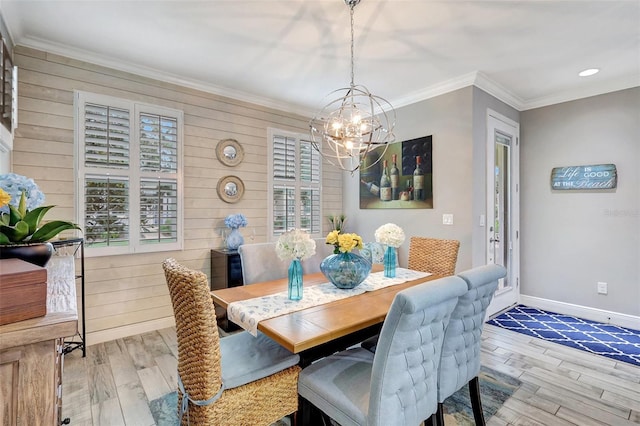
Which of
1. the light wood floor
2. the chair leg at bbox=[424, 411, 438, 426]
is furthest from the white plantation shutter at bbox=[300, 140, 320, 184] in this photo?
the chair leg at bbox=[424, 411, 438, 426]

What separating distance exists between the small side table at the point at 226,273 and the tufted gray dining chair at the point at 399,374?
1.95 meters

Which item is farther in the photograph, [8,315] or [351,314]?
[351,314]

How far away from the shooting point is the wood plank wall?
269 cm

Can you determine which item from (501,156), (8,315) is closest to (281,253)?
(8,315)

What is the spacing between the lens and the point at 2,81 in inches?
77.6

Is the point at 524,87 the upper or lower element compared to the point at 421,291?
upper

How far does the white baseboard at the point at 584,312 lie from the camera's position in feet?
11.1

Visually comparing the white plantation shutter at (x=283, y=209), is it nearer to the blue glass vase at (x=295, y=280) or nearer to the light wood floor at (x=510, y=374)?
the light wood floor at (x=510, y=374)

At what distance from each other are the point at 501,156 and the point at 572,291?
183cm

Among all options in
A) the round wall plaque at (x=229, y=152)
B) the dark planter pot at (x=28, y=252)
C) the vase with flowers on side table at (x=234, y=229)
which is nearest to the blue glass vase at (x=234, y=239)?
the vase with flowers on side table at (x=234, y=229)

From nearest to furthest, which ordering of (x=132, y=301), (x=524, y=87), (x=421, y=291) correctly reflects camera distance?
(x=421, y=291) → (x=132, y=301) → (x=524, y=87)

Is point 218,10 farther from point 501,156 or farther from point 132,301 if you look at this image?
point 501,156

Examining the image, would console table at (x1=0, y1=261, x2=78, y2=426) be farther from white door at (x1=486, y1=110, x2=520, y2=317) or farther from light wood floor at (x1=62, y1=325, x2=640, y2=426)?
white door at (x1=486, y1=110, x2=520, y2=317)

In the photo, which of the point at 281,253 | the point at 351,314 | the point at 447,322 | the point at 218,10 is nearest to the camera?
the point at 447,322
